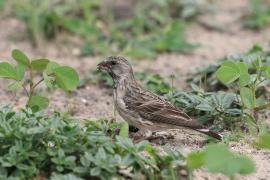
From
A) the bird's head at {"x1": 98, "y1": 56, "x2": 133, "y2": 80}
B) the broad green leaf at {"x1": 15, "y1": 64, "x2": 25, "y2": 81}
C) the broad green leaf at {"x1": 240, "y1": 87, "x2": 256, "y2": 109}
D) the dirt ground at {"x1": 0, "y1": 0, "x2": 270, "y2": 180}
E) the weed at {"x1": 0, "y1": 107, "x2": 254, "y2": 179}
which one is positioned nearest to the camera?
the weed at {"x1": 0, "y1": 107, "x2": 254, "y2": 179}

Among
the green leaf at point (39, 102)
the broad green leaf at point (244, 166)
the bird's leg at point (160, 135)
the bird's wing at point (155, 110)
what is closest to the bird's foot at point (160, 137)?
the bird's leg at point (160, 135)

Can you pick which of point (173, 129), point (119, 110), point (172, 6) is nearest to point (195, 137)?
point (173, 129)

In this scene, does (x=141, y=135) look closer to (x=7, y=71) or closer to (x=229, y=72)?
(x=229, y=72)

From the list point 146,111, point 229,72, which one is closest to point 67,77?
point 146,111

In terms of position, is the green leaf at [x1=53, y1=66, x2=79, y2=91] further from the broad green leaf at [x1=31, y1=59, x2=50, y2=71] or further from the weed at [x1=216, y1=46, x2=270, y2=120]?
the weed at [x1=216, y1=46, x2=270, y2=120]

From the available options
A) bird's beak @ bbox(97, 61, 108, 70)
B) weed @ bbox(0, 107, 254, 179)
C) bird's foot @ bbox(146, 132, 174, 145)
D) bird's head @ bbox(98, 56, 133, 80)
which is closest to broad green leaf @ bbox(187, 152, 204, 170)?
weed @ bbox(0, 107, 254, 179)

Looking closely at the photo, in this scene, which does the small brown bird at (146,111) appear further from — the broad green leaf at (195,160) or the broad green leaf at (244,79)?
the broad green leaf at (195,160)
